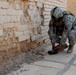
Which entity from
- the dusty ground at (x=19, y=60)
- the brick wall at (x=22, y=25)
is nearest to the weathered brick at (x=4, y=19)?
the brick wall at (x=22, y=25)

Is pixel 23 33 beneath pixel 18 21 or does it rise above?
beneath

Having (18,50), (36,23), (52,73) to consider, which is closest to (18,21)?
(18,50)

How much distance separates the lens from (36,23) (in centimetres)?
436

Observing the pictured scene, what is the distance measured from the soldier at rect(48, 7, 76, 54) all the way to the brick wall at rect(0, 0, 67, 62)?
42cm

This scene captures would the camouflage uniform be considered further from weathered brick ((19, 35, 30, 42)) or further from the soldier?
weathered brick ((19, 35, 30, 42))

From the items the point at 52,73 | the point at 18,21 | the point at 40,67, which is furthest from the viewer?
the point at 18,21

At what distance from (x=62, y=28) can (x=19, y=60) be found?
3.96 feet

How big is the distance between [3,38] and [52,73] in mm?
932

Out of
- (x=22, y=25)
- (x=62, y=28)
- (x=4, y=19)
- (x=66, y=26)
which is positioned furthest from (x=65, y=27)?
(x=4, y=19)

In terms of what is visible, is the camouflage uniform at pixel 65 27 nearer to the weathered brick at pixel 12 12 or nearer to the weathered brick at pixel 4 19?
the weathered brick at pixel 12 12

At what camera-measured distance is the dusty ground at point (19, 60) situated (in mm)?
3002

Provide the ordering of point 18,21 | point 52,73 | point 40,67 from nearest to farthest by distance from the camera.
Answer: point 52,73 → point 40,67 → point 18,21

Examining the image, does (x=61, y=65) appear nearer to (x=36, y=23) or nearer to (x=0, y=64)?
(x=0, y=64)

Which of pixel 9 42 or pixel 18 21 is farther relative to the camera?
pixel 18 21
